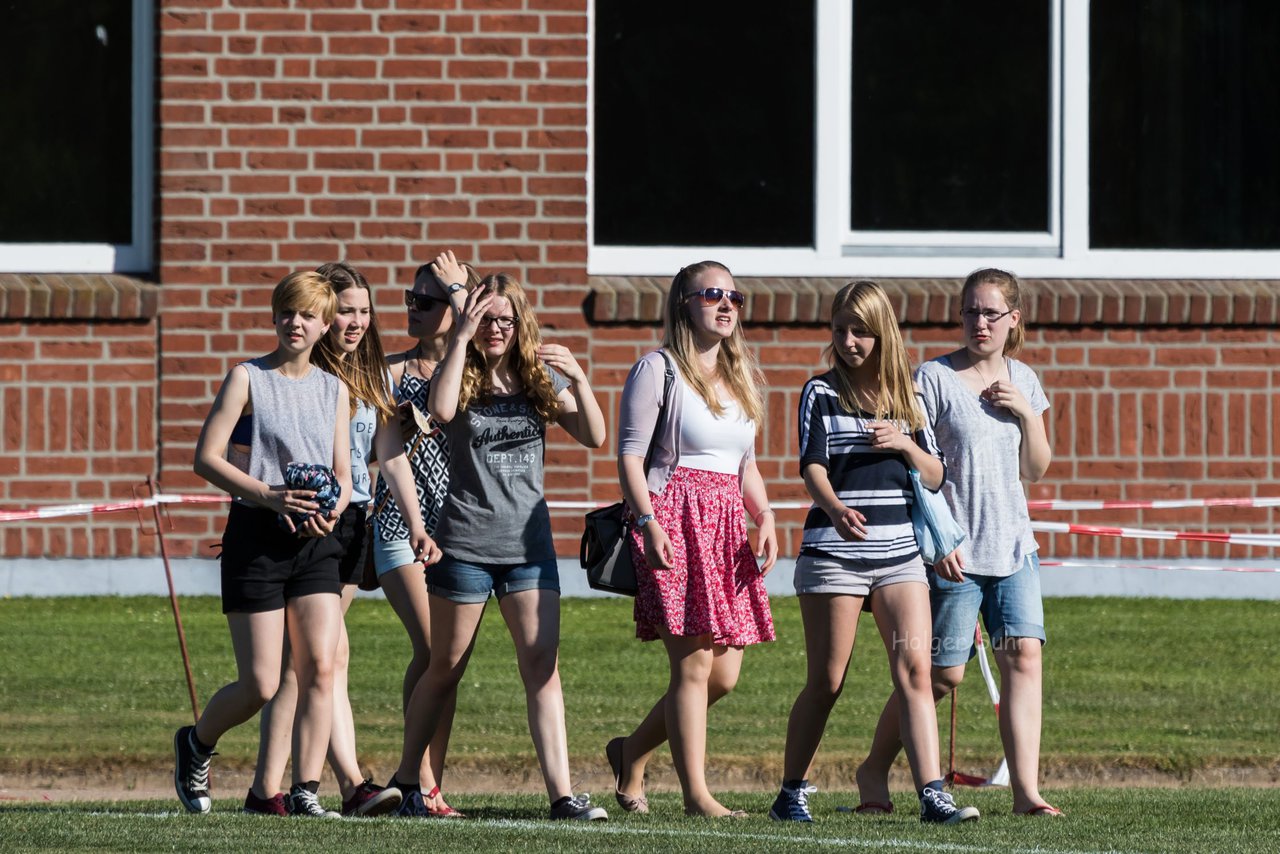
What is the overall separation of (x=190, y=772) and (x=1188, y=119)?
296 inches

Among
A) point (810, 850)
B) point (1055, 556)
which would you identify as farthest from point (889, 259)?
point (810, 850)

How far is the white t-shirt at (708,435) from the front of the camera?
21.9 ft

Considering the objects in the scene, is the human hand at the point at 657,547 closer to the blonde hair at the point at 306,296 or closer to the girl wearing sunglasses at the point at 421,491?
the girl wearing sunglasses at the point at 421,491

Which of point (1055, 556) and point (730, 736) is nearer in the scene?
point (730, 736)

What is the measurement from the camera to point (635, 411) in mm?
6668

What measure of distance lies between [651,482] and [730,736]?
2065 mm

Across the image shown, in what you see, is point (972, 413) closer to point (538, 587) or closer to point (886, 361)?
point (886, 361)

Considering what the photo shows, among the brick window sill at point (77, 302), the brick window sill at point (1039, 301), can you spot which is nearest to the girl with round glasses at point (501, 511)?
the brick window sill at point (1039, 301)

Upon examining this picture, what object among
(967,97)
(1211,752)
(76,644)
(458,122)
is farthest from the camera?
(967,97)

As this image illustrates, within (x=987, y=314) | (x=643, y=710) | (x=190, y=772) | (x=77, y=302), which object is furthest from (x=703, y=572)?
(x=77, y=302)

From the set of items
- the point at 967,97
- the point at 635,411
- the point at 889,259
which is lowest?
the point at 635,411

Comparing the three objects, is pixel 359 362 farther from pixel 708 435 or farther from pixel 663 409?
pixel 708 435

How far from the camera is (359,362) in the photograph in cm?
689

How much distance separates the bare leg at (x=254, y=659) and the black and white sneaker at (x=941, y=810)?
1930 mm
